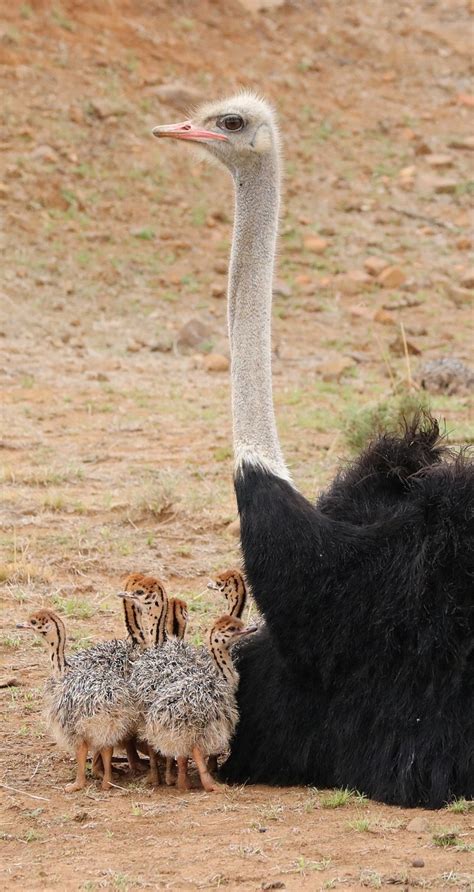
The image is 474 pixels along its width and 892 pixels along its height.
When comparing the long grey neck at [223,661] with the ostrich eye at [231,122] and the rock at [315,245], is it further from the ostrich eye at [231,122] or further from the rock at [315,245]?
the rock at [315,245]

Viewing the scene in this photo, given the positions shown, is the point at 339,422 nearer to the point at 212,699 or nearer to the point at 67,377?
the point at 67,377

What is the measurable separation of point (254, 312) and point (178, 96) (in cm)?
1380

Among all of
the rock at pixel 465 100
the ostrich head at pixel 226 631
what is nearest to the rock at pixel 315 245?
the rock at pixel 465 100

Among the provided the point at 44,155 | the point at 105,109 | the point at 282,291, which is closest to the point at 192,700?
the point at 282,291

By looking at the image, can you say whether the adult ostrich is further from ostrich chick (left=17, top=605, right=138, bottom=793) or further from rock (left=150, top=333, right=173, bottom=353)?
rock (left=150, top=333, right=173, bottom=353)

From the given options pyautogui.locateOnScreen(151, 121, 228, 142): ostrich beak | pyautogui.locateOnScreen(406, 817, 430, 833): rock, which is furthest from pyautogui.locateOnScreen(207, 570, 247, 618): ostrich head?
pyautogui.locateOnScreen(151, 121, 228, 142): ostrich beak

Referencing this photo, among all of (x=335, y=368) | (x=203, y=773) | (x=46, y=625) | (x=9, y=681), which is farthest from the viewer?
(x=335, y=368)

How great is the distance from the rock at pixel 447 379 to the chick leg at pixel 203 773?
7.34 metres

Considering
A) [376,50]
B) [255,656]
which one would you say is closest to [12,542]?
[255,656]

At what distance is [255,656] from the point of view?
17.8 feet

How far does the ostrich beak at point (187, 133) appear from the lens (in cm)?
562

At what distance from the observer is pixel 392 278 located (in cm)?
1598

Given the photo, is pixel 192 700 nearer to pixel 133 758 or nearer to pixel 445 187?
pixel 133 758

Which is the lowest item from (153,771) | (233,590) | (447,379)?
(153,771)
